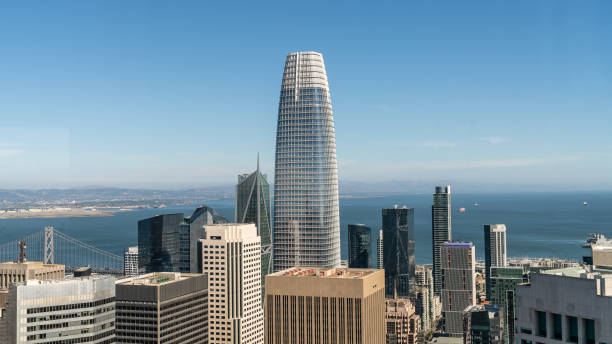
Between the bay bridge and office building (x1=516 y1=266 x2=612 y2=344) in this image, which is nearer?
office building (x1=516 y1=266 x2=612 y2=344)

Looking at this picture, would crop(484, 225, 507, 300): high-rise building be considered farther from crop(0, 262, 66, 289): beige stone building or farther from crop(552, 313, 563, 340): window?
crop(552, 313, 563, 340): window

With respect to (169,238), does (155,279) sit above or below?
above

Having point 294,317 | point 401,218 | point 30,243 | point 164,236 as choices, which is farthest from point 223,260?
point 401,218

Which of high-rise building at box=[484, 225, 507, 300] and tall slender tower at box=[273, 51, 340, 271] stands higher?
tall slender tower at box=[273, 51, 340, 271]

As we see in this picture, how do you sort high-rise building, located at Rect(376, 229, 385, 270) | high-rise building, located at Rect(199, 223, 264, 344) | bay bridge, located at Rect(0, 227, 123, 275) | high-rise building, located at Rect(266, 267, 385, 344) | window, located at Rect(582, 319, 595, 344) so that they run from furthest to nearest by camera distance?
high-rise building, located at Rect(376, 229, 385, 270), bay bridge, located at Rect(0, 227, 123, 275), high-rise building, located at Rect(199, 223, 264, 344), high-rise building, located at Rect(266, 267, 385, 344), window, located at Rect(582, 319, 595, 344)

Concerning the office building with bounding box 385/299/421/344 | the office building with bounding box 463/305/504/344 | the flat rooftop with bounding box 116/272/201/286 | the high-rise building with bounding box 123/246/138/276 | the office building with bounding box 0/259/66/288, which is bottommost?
the office building with bounding box 385/299/421/344

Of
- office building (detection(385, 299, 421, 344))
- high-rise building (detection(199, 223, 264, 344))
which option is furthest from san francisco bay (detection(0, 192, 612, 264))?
office building (detection(385, 299, 421, 344))

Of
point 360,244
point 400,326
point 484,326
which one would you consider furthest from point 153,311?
point 360,244

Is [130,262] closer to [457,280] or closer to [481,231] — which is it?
[457,280]
